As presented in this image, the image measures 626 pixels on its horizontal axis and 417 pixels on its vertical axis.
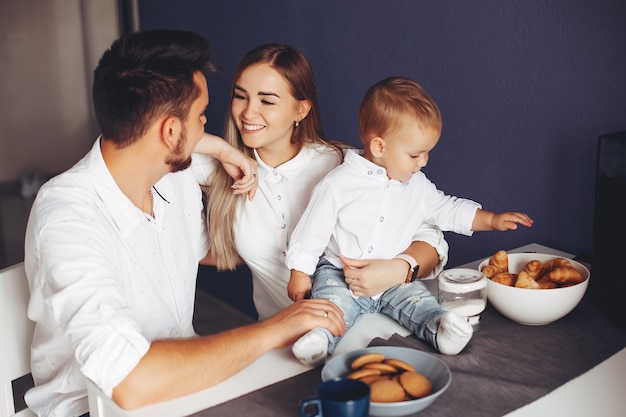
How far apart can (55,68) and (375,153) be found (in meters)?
2.99

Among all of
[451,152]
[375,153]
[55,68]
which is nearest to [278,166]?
[375,153]

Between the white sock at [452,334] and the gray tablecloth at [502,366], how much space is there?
0.06 feet

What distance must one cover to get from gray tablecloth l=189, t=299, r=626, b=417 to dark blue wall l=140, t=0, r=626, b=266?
0.37m

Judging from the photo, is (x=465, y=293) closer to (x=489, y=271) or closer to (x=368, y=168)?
(x=489, y=271)

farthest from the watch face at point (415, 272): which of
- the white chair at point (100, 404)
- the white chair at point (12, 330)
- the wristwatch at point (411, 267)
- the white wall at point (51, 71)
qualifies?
the white wall at point (51, 71)

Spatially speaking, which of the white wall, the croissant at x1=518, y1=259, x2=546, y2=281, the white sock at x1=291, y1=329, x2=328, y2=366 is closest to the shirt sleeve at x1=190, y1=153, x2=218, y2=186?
the white sock at x1=291, y1=329, x2=328, y2=366

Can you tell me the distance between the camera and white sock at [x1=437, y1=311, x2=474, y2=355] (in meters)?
1.19

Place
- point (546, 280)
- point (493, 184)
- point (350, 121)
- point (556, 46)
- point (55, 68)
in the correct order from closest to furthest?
point (546, 280)
point (556, 46)
point (493, 184)
point (350, 121)
point (55, 68)

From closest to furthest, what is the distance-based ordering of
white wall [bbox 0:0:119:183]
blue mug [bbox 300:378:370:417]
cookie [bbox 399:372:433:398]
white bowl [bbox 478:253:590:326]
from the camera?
blue mug [bbox 300:378:370:417] < cookie [bbox 399:372:433:398] < white bowl [bbox 478:253:590:326] < white wall [bbox 0:0:119:183]

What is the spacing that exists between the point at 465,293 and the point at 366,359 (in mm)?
337

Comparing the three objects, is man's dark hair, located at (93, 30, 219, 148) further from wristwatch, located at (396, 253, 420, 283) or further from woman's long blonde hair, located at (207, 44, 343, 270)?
wristwatch, located at (396, 253, 420, 283)

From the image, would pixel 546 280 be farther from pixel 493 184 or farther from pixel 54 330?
pixel 54 330

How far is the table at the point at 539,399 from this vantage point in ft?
3.59

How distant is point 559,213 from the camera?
1704mm
